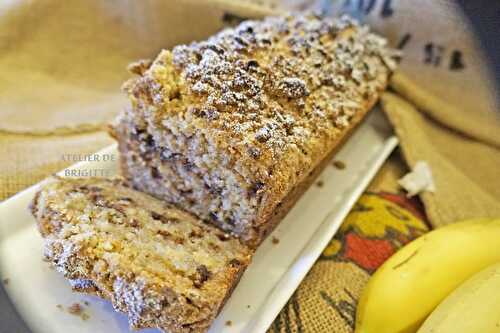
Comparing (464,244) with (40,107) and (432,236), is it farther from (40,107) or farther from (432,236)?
(40,107)

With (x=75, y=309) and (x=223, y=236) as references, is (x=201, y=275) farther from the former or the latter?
(x=75, y=309)

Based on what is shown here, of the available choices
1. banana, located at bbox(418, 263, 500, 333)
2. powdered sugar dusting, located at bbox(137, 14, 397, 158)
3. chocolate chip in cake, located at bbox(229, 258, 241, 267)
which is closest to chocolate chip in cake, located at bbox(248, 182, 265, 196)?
powdered sugar dusting, located at bbox(137, 14, 397, 158)

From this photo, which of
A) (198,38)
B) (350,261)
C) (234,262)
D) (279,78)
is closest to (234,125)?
(279,78)

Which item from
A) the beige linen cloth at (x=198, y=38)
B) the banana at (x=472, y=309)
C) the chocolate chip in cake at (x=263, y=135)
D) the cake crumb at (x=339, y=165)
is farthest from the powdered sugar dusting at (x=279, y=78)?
the banana at (x=472, y=309)

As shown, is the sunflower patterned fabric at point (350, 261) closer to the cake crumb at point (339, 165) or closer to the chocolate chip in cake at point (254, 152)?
the cake crumb at point (339, 165)

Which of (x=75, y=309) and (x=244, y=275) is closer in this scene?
(x=75, y=309)

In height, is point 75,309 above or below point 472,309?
below

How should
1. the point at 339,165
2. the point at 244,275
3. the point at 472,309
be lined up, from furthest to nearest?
the point at 339,165 < the point at 244,275 < the point at 472,309
